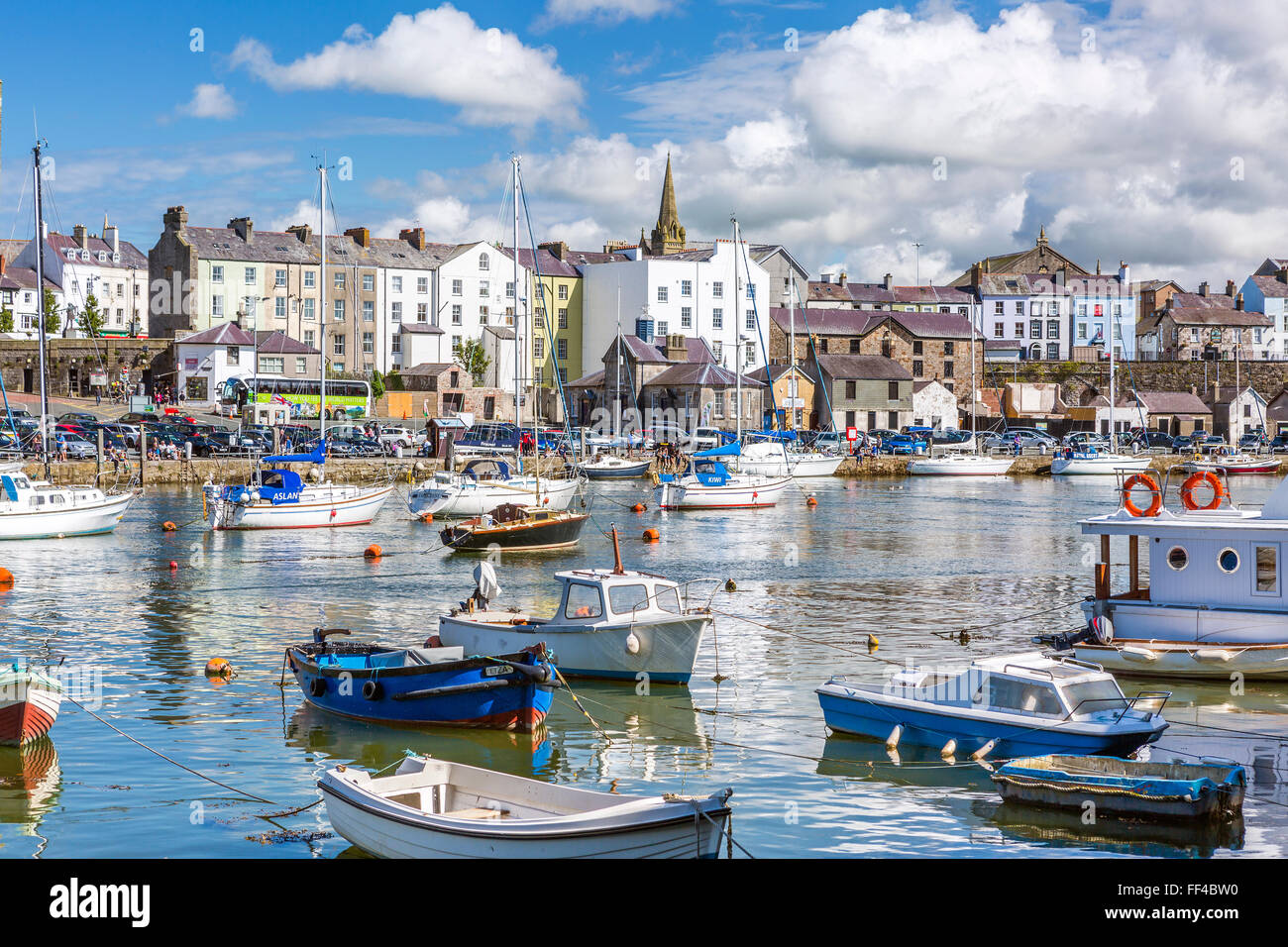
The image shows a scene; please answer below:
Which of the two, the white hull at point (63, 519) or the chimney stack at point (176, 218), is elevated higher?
the chimney stack at point (176, 218)

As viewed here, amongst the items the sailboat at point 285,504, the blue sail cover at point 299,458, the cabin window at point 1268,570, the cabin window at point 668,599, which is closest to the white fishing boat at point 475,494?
the sailboat at point 285,504

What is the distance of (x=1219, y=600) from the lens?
2433 centimetres

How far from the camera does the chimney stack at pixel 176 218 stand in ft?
339

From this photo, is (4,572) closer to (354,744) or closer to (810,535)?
(354,744)

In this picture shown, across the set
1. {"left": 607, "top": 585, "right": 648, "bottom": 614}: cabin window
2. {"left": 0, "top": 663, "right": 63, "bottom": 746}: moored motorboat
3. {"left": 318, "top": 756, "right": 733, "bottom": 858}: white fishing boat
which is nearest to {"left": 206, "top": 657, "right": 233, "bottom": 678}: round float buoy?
{"left": 0, "top": 663, "right": 63, "bottom": 746}: moored motorboat

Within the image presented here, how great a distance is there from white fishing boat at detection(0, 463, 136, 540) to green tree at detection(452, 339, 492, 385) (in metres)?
59.1

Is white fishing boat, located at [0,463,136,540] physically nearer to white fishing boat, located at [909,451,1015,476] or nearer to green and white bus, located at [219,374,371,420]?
green and white bus, located at [219,374,371,420]

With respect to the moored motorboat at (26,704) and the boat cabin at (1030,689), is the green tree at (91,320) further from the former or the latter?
the boat cabin at (1030,689)

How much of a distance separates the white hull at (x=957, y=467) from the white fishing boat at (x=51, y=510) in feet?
183

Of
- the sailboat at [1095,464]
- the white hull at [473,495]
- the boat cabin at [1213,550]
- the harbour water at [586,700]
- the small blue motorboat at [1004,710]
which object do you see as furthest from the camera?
the sailboat at [1095,464]

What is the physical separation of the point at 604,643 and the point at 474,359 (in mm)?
86326

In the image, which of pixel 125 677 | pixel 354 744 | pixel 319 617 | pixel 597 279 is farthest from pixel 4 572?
pixel 597 279

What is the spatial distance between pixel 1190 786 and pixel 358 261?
319 feet

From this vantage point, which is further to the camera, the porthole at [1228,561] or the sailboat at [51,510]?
the sailboat at [51,510]
